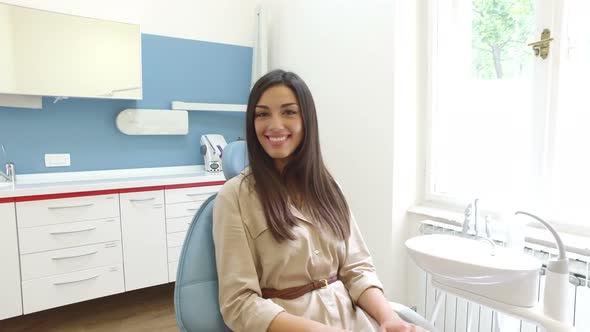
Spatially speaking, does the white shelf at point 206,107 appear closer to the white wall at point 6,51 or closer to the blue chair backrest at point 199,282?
the white wall at point 6,51

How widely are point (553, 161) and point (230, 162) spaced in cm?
144

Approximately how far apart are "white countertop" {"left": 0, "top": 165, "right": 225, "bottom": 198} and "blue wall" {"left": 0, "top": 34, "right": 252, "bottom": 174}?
0.05 meters

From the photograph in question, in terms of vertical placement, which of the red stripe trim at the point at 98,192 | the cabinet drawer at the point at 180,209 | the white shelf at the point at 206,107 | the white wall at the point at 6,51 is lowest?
the cabinet drawer at the point at 180,209

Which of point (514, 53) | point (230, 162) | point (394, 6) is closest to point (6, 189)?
point (230, 162)

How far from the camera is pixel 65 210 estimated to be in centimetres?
223

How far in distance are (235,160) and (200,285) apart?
0.44 metres

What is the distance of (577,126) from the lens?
5.26 feet

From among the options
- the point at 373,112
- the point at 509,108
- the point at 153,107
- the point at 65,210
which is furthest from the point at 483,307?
the point at 153,107

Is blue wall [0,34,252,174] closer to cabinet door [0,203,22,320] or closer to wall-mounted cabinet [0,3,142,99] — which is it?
wall-mounted cabinet [0,3,142,99]

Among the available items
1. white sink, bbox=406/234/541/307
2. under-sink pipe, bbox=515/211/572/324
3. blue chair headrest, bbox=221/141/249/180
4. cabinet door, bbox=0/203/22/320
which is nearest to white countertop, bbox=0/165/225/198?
cabinet door, bbox=0/203/22/320

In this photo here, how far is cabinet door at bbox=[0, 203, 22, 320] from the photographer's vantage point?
204 centimetres

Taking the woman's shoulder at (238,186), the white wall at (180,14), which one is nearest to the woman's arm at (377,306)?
the woman's shoulder at (238,186)

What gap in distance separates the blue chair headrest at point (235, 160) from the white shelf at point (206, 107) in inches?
74.0

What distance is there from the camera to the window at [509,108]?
1.60 metres
